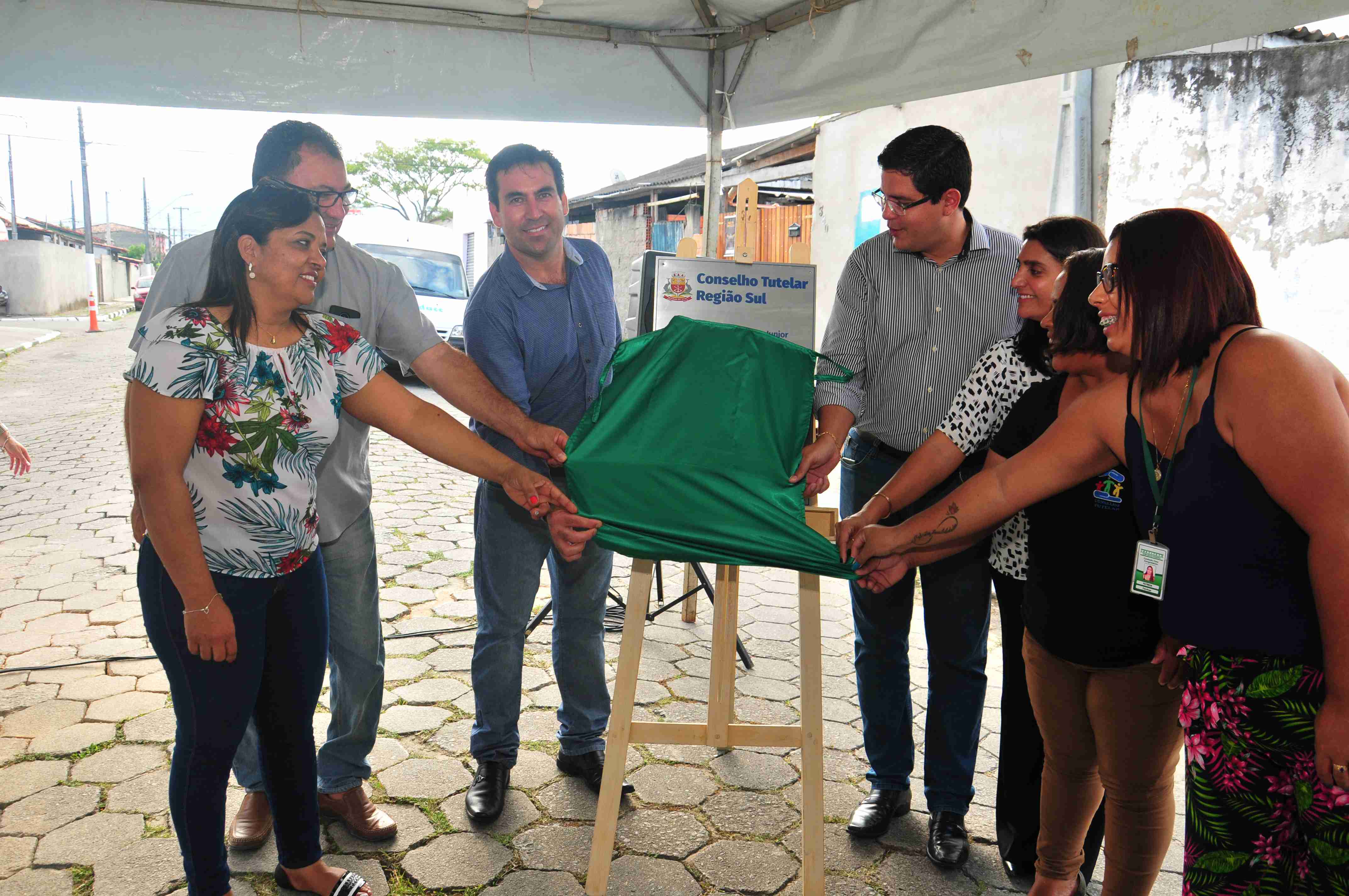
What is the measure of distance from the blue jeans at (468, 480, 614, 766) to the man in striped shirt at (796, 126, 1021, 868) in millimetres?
872

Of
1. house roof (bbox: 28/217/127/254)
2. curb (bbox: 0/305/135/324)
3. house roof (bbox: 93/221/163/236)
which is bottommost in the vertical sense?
curb (bbox: 0/305/135/324)

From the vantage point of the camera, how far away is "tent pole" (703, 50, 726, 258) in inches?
172

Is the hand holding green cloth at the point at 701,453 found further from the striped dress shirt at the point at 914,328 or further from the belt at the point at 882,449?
the belt at the point at 882,449

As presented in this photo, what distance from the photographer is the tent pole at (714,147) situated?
4.38 meters

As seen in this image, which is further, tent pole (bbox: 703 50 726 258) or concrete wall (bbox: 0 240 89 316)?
concrete wall (bbox: 0 240 89 316)

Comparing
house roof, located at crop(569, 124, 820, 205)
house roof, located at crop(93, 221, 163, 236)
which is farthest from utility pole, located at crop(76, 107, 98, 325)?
house roof, located at crop(93, 221, 163, 236)

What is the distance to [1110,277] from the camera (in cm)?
180

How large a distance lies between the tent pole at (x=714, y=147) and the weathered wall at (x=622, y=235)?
12.6 meters

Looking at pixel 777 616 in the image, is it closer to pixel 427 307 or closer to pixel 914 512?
pixel 914 512

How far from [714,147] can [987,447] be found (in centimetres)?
253

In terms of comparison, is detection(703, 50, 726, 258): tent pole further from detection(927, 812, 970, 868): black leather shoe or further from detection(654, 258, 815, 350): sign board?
detection(927, 812, 970, 868): black leather shoe

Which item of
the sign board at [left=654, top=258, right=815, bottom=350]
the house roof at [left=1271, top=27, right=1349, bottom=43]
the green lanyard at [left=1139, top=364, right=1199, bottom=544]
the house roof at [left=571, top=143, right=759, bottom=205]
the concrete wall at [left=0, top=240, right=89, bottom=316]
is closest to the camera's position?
the green lanyard at [left=1139, top=364, right=1199, bottom=544]

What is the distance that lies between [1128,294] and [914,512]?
1177 mm

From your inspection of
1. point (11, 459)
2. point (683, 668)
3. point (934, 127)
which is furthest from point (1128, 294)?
point (11, 459)
